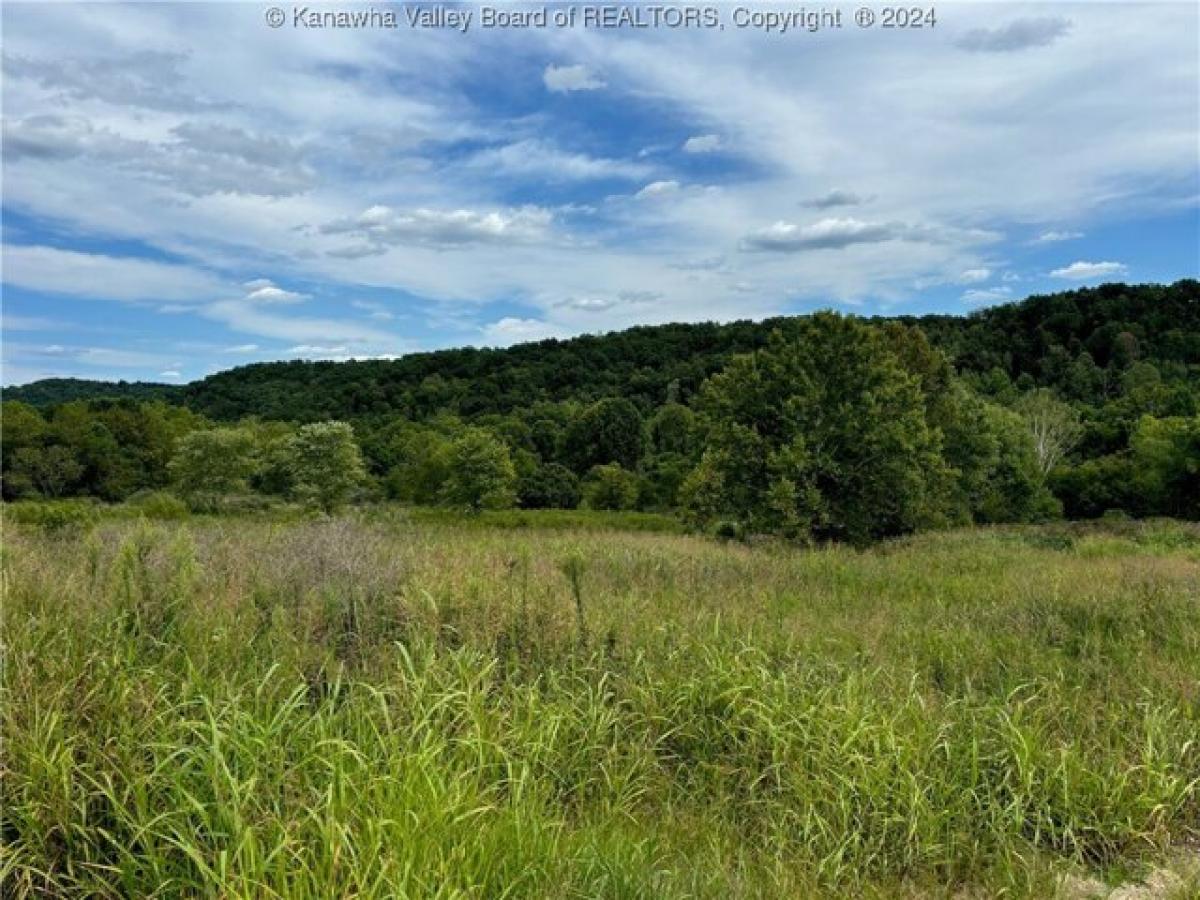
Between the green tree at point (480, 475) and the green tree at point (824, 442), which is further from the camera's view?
the green tree at point (480, 475)

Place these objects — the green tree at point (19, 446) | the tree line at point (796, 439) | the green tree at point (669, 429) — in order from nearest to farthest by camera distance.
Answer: the tree line at point (796, 439), the green tree at point (19, 446), the green tree at point (669, 429)

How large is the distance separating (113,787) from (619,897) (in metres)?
2.02

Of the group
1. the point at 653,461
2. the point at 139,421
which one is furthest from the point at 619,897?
the point at 139,421

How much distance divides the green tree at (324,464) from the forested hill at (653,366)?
3080 cm

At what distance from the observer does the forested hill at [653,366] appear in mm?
68688

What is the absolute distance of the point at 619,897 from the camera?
2967 mm

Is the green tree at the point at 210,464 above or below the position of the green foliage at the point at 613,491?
above

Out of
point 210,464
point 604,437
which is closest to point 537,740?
point 210,464

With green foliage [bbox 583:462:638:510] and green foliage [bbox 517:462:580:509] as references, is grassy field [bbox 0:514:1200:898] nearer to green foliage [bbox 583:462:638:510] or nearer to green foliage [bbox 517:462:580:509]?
green foliage [bbox 583:462:638:510]

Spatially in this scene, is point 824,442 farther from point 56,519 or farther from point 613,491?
point 613,491

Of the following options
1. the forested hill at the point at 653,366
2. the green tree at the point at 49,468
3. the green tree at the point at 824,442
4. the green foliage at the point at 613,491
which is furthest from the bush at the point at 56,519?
the forested hill at the point at 653,366

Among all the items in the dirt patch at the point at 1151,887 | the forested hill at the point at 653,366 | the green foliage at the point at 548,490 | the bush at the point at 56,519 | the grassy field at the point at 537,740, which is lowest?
the green foliage at the point at 548,490

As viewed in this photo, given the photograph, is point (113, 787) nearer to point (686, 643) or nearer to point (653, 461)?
point (686, 643)

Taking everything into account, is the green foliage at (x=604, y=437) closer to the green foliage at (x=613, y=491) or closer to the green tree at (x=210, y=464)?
the green foliage at (x=613, y=491)
